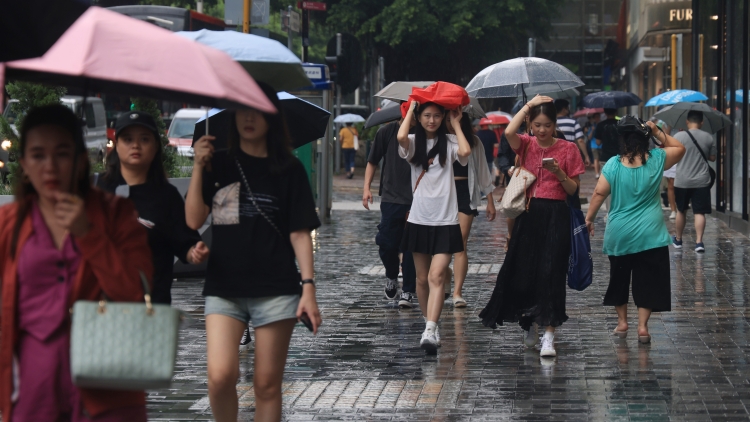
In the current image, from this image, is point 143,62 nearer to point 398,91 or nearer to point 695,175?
point 398,91

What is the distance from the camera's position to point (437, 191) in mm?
7641

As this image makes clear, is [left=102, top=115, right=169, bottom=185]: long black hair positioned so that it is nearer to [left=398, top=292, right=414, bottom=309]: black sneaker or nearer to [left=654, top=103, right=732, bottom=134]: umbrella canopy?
[left=398, top=292, right=414, bottom=309]: black sneaker

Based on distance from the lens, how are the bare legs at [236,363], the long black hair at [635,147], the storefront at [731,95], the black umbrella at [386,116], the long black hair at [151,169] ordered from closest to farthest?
1. the bare legs at [236,363]
2. the long black hair at [151,169]
3. the long black hair at [635,147]
4. the black umbrella at [386,116]
5. the storefront at [731,95]

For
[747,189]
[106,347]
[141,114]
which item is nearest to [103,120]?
[747,189]

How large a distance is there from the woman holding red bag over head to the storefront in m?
8.68

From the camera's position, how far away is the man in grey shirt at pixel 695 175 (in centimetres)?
1350

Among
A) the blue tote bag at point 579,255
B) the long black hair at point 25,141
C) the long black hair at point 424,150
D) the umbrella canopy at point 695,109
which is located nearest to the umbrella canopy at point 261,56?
the long black hair at point 25,141

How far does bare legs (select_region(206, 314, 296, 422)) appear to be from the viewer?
14.3 ft

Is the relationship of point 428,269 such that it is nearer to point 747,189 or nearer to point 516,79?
point 516,79

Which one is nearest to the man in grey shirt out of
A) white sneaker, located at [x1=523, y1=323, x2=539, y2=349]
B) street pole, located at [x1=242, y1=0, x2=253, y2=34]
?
street pole, located at [x1=242, y1=0, x2=253, y2=34]

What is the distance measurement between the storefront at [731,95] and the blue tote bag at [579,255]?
8.39 m

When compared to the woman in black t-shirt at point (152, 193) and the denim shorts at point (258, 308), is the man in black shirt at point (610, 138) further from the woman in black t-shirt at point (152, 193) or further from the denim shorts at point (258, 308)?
the denim shorts at point (258, 308)

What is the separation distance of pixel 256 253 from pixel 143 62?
144cm

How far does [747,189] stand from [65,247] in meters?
13.9
